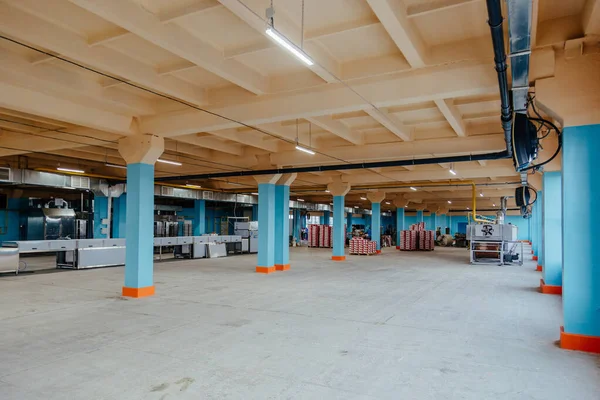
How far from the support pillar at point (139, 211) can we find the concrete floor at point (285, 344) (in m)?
0.60

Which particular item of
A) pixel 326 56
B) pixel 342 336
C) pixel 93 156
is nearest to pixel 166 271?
pixel 93 156

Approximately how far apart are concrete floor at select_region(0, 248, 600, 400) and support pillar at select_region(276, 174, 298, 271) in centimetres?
411

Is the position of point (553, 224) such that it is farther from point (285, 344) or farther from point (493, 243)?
point (493, 243)

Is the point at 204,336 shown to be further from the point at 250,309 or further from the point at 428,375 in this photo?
the point at 428,375

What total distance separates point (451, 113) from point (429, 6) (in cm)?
400

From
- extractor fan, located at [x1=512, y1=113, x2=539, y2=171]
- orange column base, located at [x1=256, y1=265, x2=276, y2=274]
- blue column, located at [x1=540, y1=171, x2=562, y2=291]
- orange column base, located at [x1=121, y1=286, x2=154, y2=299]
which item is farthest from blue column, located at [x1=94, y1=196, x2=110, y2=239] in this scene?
extractor fan, located at [x1=512, y1=113, x2=539, y2=171]

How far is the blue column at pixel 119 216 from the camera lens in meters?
20.1

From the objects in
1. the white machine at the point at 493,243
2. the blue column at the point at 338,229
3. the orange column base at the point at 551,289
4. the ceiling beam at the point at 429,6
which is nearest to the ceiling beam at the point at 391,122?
the ceiling beam at the point at 429,6

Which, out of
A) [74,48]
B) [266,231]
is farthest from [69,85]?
[266,231]

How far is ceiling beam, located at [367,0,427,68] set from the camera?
15.0ft

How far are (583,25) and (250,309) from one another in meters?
7.44

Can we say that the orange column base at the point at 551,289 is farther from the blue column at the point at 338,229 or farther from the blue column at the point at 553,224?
the blue column at the point at 338,229

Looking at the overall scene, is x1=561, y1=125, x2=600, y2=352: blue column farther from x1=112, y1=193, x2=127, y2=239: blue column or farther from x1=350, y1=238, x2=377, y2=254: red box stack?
x1=112, y1=193, x2=127, y2=239: blue column

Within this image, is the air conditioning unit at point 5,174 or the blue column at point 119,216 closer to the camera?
the air conditioning unit at point 5,174
